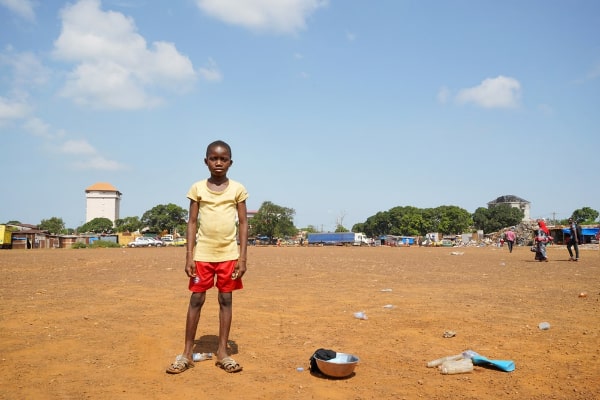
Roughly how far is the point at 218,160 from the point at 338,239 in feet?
247

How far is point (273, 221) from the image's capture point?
96.8m

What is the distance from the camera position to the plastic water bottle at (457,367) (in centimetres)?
372

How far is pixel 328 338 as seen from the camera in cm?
491

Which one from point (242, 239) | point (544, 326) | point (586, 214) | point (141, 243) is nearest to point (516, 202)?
point (586, 214)

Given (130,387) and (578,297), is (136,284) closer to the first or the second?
(130,387)

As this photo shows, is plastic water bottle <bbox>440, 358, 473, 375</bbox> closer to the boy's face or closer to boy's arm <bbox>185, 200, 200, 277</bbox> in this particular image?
boy's arm <bbox>185, 200, 200, 277</bbox>

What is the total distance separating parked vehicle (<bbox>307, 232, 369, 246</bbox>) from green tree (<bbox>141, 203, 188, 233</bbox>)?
32622mm

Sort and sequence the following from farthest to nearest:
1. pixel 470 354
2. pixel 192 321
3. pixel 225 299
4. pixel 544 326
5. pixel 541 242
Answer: pixel 541 242
pixel 544 326
pixel 225 299
pixel 192 321
pixel 470 354

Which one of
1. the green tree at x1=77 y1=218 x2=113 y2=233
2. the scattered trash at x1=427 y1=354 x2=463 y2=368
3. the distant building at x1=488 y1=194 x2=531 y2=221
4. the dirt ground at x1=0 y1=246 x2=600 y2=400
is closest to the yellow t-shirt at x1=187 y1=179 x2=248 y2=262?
the dirt ground at x1=0 y1=246 x2=600 y2=400

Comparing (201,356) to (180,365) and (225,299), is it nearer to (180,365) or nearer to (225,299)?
(180,365)

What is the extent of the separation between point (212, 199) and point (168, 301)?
4.16 meters

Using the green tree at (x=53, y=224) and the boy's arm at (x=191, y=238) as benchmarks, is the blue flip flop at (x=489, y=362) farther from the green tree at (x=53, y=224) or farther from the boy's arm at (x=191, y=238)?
the green tree at (x=53, y=224)

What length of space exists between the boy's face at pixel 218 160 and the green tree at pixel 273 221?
91.8 m

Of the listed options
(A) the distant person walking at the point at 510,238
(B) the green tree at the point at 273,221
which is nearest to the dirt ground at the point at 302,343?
(A) the distant person walking at the point at 510,238
